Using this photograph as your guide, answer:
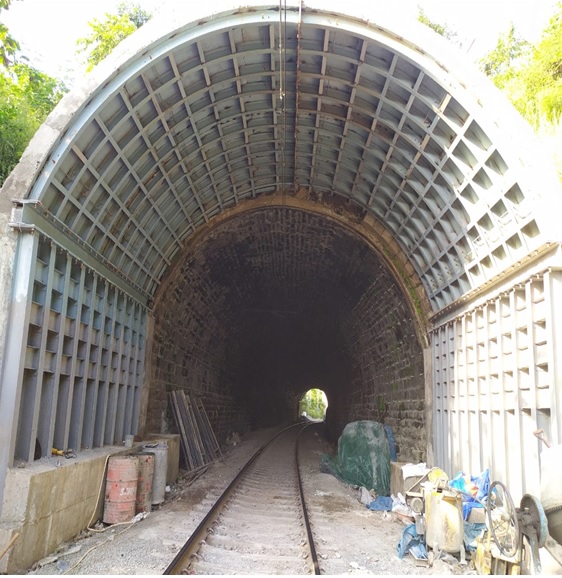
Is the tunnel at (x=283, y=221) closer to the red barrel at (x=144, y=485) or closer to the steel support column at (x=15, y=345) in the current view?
the steel support column at (x=15, y=345)

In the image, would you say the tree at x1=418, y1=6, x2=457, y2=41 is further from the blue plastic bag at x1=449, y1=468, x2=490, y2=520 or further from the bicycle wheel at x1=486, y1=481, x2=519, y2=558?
the bicycle wheel at x1=486, y1=481, x2=519, y2=558

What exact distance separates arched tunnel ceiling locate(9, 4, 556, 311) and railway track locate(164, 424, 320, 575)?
13.9 ft

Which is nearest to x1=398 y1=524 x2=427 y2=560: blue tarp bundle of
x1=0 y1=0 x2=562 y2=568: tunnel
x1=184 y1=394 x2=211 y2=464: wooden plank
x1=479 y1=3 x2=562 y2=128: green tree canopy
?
x1=0 y1=0 x2=562 y2=568: tunnel

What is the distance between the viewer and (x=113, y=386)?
8.79 m

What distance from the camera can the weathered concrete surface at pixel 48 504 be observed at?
5238 millimetres

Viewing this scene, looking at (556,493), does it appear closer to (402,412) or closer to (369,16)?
(369,16)

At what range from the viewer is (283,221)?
1258 centimetres

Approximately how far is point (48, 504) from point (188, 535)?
1.88 meters

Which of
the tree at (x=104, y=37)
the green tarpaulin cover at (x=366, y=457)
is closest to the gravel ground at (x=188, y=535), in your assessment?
the green tarpaulin cover at (x=366, y=457)

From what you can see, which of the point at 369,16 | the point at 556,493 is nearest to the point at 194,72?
the point at 369,16

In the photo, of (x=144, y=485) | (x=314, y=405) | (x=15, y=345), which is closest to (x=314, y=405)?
(x=314, y=405)

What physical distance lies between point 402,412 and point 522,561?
643 cm

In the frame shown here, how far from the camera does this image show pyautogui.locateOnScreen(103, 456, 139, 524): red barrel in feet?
24.1

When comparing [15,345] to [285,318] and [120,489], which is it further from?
[285,318]
